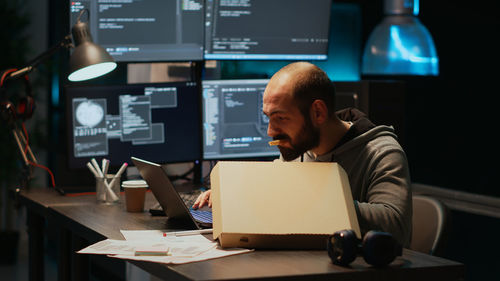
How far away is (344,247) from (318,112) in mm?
Answer: 576

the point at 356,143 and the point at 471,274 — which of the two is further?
the point at 471,274

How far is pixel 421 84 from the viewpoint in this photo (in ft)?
13.3

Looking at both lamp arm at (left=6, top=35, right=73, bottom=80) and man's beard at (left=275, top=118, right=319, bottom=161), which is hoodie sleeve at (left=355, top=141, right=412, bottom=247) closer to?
man's beard at (left=275, top=118, right=319, bottom=161)

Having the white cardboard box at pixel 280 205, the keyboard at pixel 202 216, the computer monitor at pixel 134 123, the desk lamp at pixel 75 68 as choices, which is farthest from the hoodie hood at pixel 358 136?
the computer monitor at pixel 134 123

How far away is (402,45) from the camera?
10.8 feet

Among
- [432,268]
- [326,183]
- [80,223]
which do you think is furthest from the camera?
[80,223]

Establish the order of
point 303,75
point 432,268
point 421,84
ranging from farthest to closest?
point 421,84
point 303,75
point 432,268

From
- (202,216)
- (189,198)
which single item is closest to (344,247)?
(202,216)

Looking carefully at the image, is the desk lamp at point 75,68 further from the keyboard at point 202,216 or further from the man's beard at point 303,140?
the man's beard at point 303,140

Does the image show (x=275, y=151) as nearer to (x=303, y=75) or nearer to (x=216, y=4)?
(x=216, y=4)

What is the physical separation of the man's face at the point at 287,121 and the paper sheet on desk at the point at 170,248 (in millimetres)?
381

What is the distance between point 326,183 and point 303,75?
1.23 feet

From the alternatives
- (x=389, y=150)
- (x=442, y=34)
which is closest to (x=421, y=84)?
(x=442, y=34)

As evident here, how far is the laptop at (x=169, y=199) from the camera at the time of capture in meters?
2.16
